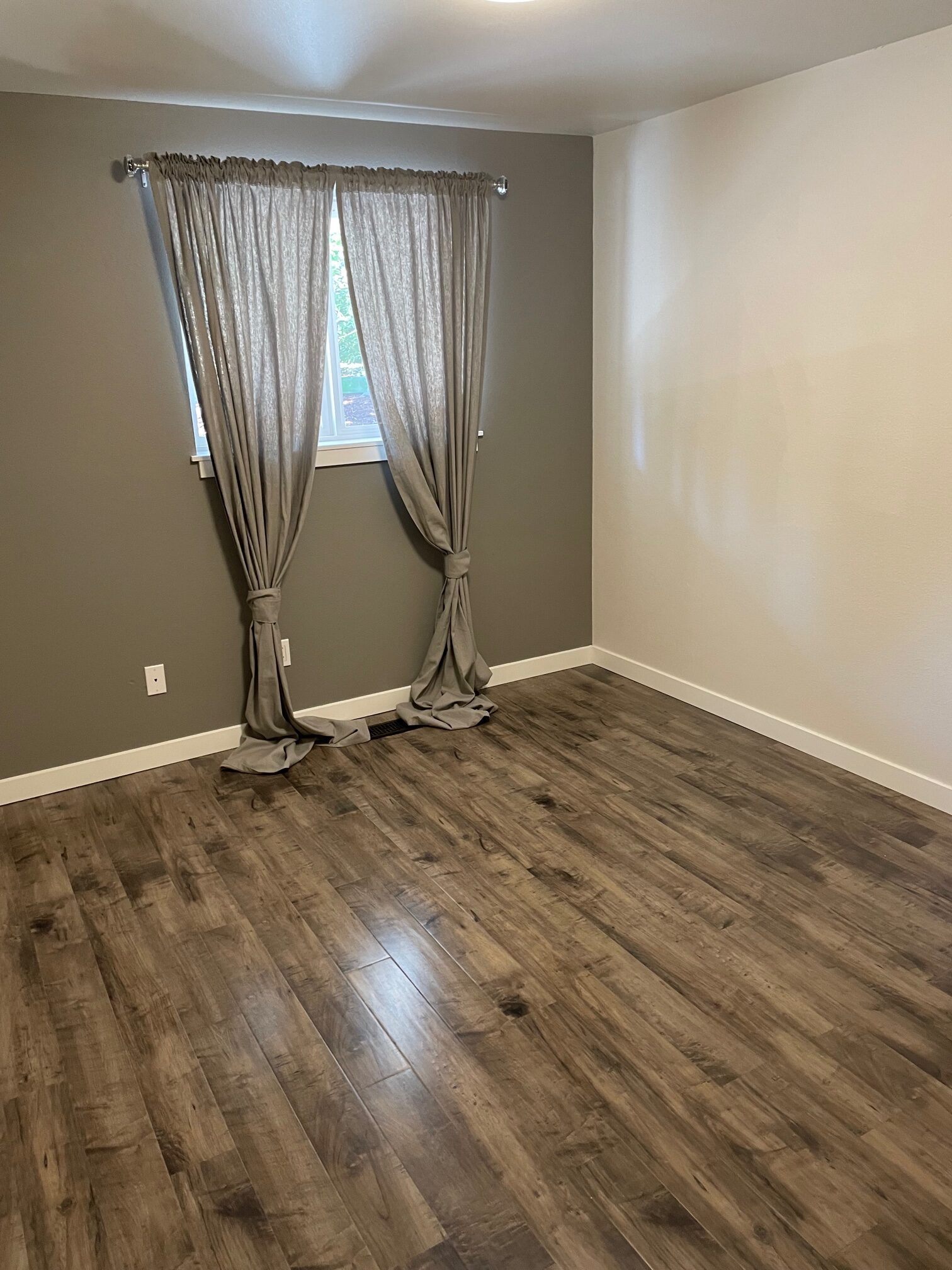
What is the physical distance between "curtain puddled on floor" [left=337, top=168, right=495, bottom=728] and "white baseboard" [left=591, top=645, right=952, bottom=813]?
0.78 meters

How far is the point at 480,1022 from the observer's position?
89.0 inches

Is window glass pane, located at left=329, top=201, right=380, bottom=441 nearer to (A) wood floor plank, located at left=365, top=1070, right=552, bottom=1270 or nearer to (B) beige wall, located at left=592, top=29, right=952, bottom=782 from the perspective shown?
(B) beige wall, located at left=592, top=29, right=952, bottom=782

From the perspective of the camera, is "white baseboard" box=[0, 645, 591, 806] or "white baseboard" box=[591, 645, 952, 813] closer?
"white baseboard" box=[591, 645, 952, 813]

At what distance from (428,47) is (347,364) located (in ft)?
4.29

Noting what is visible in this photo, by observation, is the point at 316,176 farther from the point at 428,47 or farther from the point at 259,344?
the point at 428,47

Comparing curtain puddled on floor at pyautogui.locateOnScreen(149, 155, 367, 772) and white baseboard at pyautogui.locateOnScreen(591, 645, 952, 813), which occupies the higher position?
curtain puddled on floor at pyautogui.locateOnScreen(149, 155, 367, 772)

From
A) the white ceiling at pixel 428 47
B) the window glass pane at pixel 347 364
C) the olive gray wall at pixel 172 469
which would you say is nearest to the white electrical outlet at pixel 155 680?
the olive gray wall at pixel 172 469

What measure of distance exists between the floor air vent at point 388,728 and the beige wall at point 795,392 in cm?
117

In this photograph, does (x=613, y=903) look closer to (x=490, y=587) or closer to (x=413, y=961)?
(x=413, y=961)

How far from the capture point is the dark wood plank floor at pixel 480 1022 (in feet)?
5.72

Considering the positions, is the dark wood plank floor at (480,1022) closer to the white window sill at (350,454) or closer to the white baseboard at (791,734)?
the white baseboard at (791,734)

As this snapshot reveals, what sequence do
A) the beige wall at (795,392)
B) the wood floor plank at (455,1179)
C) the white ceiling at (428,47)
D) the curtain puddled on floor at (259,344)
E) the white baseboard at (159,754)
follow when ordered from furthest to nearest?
the white baseboard at (159,754) → the curtain puddled on floor at (259,344) → the beige wall at (795,392) → the white ceiling at (428,47) → the wood floor plank at (455,1179)

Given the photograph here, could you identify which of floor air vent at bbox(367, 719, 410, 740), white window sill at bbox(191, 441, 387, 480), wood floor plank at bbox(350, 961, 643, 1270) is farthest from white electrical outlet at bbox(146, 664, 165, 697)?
wood floor plank at bbox(350, 961, 643, 1270)

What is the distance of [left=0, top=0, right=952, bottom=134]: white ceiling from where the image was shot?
2.39 metres
